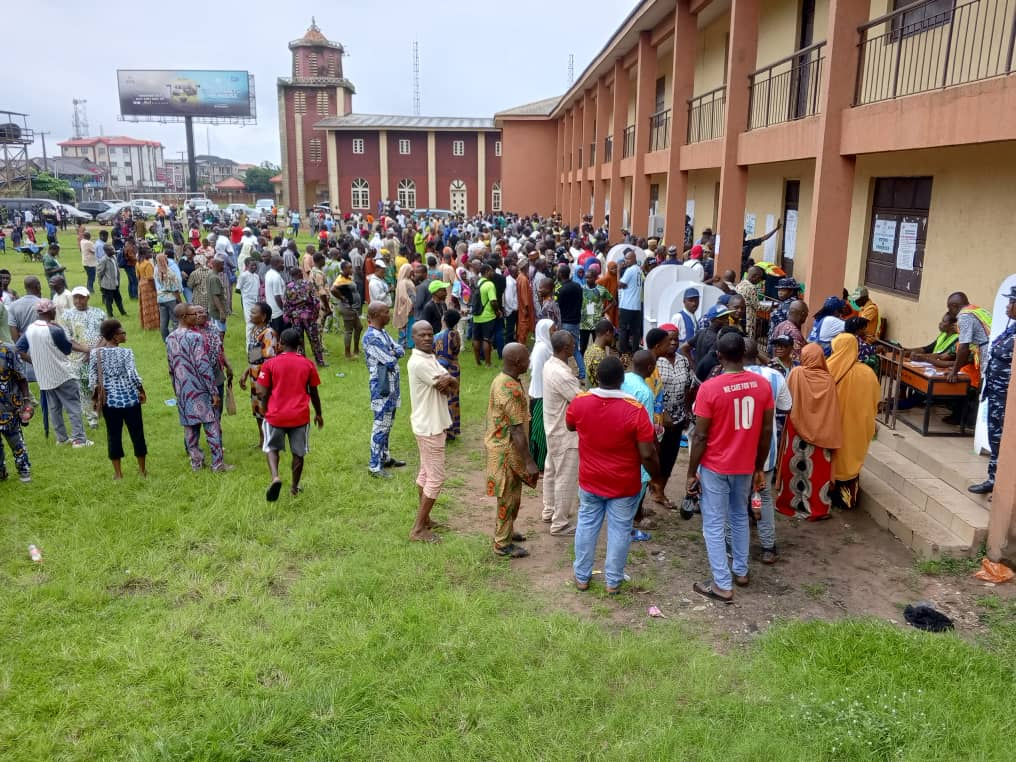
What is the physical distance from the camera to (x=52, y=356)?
7.70 metres

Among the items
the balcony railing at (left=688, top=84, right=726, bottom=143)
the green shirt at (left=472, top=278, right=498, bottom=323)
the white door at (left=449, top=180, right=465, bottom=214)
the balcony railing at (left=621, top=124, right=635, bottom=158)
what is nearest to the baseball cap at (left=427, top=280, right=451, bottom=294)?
the green shirt at (left=472, top=278, right=498, bottom=323)

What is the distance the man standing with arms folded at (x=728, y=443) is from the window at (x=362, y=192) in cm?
4716

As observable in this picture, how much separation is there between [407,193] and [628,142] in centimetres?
2909

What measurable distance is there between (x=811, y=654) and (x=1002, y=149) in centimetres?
689

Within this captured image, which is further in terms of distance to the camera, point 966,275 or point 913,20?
point 913,20

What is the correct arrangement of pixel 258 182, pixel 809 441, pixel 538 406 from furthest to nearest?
pixel 258 182, pixel 538 406, pixel 809 441

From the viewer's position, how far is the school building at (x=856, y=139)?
26.9 ft

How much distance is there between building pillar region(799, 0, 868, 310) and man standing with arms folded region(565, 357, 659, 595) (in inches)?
223

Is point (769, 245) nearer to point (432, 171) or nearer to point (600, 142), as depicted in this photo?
point (600, 142)

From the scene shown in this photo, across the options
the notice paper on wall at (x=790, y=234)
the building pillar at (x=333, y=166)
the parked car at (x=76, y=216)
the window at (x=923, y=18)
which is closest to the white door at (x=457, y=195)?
the building pillar at (x=333, y=166)

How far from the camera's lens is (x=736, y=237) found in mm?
13227

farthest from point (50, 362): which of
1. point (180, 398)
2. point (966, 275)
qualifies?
point (966, 275)

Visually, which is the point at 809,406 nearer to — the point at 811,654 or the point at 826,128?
the point at 811,654

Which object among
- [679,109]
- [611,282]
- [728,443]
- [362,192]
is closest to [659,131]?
[679,109]
